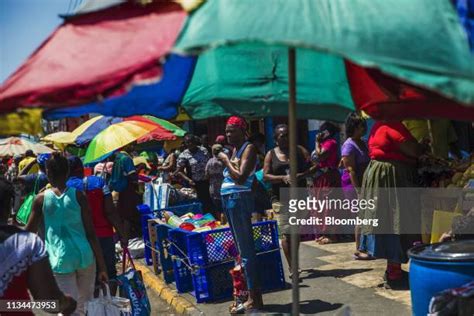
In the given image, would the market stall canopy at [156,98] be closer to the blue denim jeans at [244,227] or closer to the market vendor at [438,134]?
the blue denim jeans at [244,227]

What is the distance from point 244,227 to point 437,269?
2302 mm

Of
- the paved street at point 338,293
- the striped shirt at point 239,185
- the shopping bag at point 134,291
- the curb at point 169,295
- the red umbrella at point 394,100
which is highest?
the red umbrella at point 394,100

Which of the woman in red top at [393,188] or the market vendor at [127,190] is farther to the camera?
the market vendor at [127,190]

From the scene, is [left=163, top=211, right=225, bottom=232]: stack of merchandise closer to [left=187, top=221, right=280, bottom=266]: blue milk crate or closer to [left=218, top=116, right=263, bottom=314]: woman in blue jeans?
[left=187, top=221, right=280, bottom=266]: blue milk crate

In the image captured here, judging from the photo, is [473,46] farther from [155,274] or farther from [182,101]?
[155,274]

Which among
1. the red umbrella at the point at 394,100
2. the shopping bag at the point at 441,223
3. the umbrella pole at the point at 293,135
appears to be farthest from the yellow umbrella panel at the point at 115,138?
the umbrella pole at the point at 293,135

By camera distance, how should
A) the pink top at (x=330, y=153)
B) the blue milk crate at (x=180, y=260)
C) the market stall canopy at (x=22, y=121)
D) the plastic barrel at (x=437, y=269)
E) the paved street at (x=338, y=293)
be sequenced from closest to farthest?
1. the market stall canopy at (x=22, y=121)
2. the plastic barrel at (x=437, y=269)
3. the paved street at (x=338, y=293)
4. the blue milk crate at (x=180, y=260)
5. the pink top at (x=330, y=153)

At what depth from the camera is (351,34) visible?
6.30 ft

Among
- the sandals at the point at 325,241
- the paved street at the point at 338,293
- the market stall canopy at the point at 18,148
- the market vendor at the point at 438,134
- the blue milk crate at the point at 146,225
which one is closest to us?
the paved street at the point at 338,293

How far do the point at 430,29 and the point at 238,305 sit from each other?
4.39 meters

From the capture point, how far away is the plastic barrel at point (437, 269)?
3.62 metres

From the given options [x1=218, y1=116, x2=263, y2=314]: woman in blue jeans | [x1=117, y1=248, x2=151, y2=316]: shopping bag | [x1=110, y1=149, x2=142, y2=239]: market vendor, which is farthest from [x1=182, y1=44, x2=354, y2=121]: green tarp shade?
[x1=110, y1=149, x2=142, y2=239]: market vendor

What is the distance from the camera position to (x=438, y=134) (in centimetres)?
639

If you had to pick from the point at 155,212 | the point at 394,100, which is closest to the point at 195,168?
the point at 155,212
